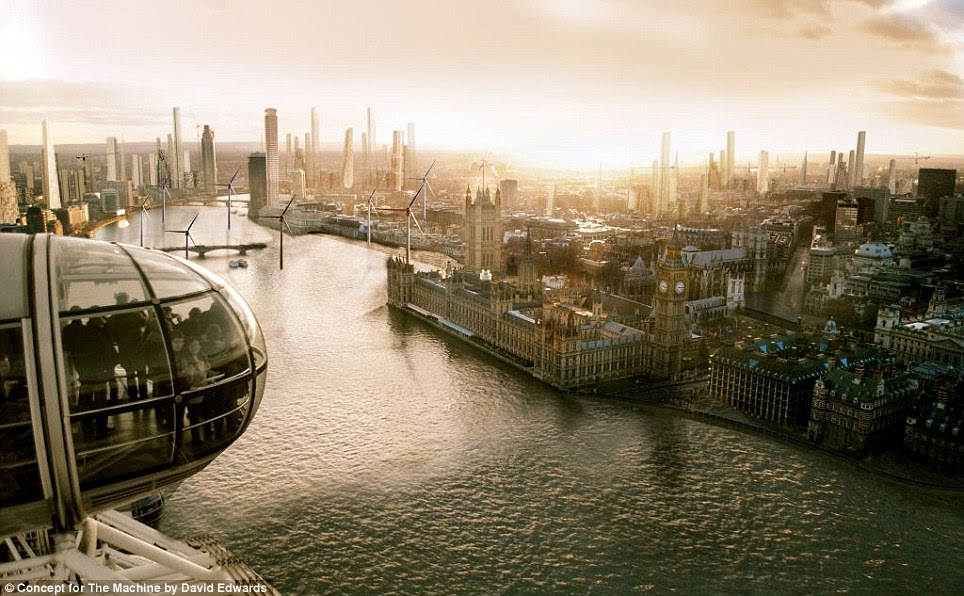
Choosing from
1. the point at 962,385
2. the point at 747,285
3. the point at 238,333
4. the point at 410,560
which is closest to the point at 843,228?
the point at 747,285

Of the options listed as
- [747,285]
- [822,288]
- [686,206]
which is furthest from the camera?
[686,206]

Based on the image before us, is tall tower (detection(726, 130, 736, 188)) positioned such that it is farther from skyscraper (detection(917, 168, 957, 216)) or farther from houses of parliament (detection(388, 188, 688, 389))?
houses of parliament (detection(388, 188, 688, 389))

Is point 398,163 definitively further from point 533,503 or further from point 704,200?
point 533,503

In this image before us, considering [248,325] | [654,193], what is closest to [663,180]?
[654,193]

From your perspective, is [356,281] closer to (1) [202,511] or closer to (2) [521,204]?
(1) [202,511]

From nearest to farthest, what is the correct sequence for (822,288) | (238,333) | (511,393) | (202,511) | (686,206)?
(238,333) → (202,511) → (511,393) → (822,288) → (686,206)

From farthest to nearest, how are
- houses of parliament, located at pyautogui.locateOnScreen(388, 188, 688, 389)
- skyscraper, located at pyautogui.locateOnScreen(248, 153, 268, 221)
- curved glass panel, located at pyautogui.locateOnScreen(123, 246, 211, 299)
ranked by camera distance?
skyscraper, located at pyautogui.locateOnScreen(248, 153, 268, 221)
houses of parliament, located at pyautogui.locateOnScreen(388, 188, 688, 389)
curved glass panel, located at pyautogui.locateOnScreen(123, 246, 211, 299)

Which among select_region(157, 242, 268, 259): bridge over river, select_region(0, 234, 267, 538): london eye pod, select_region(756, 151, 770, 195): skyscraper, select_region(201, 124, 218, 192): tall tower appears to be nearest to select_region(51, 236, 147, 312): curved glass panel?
select_region(0, 234, 267, 538): london eye pod
